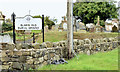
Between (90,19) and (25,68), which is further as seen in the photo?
(90,19)

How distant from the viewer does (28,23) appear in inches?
338

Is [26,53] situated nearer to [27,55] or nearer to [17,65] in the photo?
[27,55]

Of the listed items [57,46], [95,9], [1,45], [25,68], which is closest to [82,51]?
[57,46]

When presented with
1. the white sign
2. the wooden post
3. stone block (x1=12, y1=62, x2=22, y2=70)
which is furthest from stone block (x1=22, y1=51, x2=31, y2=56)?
the wooden post

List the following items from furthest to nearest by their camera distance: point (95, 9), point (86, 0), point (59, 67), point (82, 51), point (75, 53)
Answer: point (86, 0), point (95, 9), point (82, 51), point (75, 53), point (59, 67)

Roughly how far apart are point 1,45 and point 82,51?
15.1 ft

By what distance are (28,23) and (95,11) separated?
25.4 metres

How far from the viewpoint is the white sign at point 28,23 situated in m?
8.52

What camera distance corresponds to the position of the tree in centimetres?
3262

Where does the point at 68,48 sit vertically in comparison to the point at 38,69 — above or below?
above

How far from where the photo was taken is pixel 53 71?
6.79m

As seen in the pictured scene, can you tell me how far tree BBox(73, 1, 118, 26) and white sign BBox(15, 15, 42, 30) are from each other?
2423cm

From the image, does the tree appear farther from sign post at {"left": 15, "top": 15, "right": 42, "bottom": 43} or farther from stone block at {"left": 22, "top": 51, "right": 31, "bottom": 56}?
stone block at {"left": 22, "top": 51, "right": 31, "bottom": 56}

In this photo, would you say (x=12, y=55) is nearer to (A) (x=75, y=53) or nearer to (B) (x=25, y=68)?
(B) (x=25, y=68)
